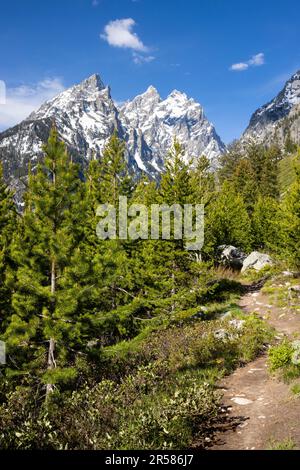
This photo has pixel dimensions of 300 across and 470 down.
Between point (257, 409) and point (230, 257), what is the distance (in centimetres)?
3171

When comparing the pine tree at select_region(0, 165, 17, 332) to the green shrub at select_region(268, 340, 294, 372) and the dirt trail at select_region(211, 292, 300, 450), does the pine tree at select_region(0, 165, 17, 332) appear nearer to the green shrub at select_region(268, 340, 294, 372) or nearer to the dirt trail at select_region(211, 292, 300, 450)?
the dirt trail at select_region(211, 292, 300, 450)

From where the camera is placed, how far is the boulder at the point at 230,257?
40062mm

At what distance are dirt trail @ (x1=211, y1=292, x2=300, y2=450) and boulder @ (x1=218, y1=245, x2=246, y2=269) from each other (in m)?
26.4

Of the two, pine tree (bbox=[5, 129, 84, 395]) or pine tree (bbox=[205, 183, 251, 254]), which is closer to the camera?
pine tree (bbox=[5, 129, 84, 395])

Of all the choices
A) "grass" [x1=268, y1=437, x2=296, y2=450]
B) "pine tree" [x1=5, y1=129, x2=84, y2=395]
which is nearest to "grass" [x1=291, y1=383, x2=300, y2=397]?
"grass" [x1=268, y1=437, x2=296, y2=450]

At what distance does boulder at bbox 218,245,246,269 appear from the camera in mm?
40062

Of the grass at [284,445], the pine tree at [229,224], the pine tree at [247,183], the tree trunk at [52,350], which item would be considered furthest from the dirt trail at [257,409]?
the pine tree at [247,183]

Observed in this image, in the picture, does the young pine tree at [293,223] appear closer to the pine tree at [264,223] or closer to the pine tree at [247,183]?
the pine tree at [264,223]

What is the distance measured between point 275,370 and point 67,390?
6.67 meters

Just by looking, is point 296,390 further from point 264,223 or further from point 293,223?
point 264,223

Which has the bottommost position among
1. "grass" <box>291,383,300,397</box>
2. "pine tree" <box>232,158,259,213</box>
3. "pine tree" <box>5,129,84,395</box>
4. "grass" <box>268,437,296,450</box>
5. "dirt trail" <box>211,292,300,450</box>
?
"dirt trail" <box>211,292,300,450</box>

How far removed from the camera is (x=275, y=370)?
11.9 metres
